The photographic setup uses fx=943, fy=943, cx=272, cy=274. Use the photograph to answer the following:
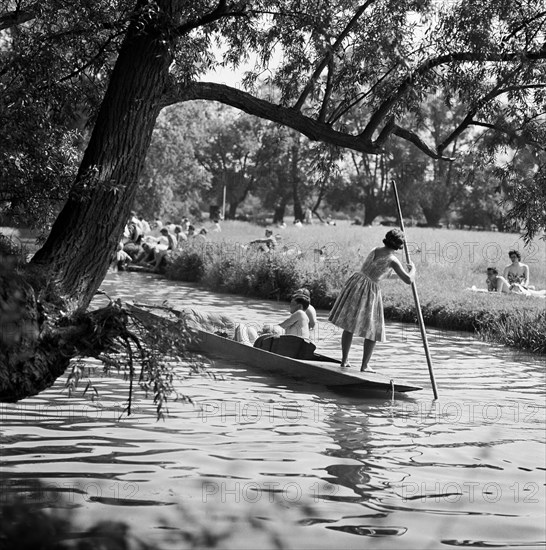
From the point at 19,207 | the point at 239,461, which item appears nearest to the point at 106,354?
the point at 239,461

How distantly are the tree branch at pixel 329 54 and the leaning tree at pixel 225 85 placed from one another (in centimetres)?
2

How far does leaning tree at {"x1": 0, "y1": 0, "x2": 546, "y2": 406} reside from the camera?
21.2 ft

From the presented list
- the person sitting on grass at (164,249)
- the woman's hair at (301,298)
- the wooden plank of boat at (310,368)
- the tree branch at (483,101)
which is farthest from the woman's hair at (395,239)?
the person sitting on grass at (164,249)

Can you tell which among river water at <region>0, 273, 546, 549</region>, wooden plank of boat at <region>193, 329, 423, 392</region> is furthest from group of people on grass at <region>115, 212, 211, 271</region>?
river water at <region>0, 273, 546, 549</region>

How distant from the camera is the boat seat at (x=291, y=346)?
11.4m

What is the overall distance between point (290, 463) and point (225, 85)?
10.0 ft

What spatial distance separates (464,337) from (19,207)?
1056 cm

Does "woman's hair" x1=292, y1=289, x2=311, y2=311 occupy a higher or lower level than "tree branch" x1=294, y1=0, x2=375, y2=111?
lower

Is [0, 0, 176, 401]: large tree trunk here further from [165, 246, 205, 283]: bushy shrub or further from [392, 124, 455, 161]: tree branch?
[165, 246, 205, 283]: bushy shrub

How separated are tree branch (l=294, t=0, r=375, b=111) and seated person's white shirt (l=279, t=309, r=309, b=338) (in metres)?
4.37

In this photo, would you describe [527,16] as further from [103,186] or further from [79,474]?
[79,474]

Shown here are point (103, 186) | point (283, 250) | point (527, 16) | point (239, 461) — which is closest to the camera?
point (103, 186)

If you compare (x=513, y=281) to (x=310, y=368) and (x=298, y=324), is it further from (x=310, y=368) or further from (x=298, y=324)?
(x=310, y=368)

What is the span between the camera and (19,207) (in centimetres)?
787
